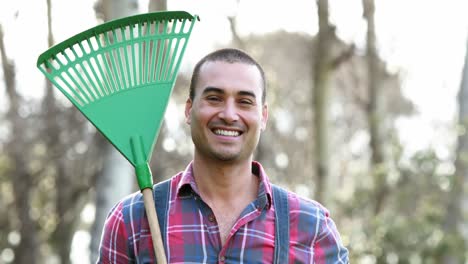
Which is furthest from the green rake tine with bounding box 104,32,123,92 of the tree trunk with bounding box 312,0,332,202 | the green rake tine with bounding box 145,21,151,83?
the tree trunk with bounding box 312,0,332,202

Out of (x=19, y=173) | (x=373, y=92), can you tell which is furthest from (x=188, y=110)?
(x=19, y=173)

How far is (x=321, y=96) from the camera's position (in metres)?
12.3

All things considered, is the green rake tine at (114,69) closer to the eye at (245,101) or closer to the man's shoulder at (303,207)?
the eye at (245,101)

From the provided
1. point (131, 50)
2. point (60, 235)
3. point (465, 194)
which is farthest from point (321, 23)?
point (131, 50)

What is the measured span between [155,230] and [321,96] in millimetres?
9583

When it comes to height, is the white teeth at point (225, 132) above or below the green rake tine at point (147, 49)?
below

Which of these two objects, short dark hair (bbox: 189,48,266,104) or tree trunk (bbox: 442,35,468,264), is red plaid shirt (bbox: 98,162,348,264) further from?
tree trunk (bbox: 442,35,468,264)

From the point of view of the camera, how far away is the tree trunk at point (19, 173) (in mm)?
14539

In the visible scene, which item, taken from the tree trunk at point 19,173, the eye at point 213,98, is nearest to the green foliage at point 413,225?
the tree trunk at point 19,173

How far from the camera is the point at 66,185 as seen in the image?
1587 centimetres

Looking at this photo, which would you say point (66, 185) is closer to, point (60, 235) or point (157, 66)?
point (60, 235)

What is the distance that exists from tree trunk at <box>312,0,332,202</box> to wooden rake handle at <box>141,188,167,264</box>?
29.7 ft

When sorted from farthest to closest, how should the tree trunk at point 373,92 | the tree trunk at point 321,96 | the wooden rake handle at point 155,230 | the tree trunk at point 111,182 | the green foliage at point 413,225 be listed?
the tree trunk at point 373,92 → the tree trunk at point 321,96 → the green foliage at point 413,225 → the tree trunk at point 111,182 → the wooden rake handle at point 155,230

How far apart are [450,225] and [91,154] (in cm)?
648
